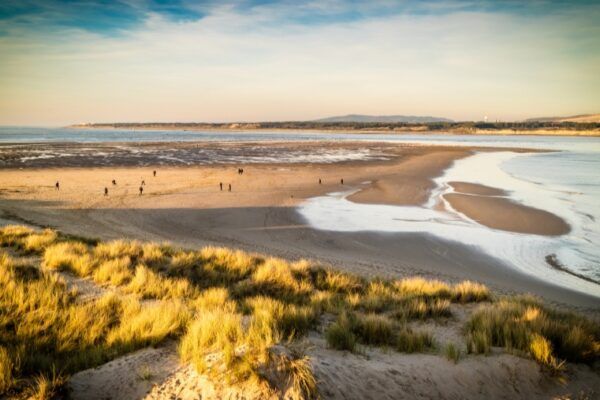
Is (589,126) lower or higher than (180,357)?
higher

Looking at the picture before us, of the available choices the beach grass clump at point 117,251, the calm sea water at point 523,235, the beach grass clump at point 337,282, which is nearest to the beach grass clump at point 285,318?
the beach grass clump at point 337,282

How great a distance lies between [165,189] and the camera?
25.9m

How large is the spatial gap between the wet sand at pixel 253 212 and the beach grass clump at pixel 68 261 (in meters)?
5.32

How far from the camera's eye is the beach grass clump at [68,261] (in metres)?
8.42

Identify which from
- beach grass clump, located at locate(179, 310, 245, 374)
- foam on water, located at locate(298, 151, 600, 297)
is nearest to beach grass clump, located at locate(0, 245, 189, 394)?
beach grass clump, located at locate(179, 310, 245, 374)

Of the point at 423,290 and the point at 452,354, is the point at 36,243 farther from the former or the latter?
the point at 452,354

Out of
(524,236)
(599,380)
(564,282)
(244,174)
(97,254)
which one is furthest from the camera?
(244,174)

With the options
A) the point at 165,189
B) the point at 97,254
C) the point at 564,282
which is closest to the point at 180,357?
the point at 97,254

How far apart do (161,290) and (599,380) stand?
21.7 ft

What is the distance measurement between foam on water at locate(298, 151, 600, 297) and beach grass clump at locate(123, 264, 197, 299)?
31.4 ft

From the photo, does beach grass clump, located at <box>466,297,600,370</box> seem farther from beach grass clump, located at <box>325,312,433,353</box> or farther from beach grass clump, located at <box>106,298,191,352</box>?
beach grass clump, located at <box>106,298,191,352</box>

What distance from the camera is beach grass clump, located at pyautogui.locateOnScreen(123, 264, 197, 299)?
7188 mm

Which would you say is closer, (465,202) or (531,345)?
(531,345)

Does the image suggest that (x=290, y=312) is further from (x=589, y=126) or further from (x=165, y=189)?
(x=589, y=126)
